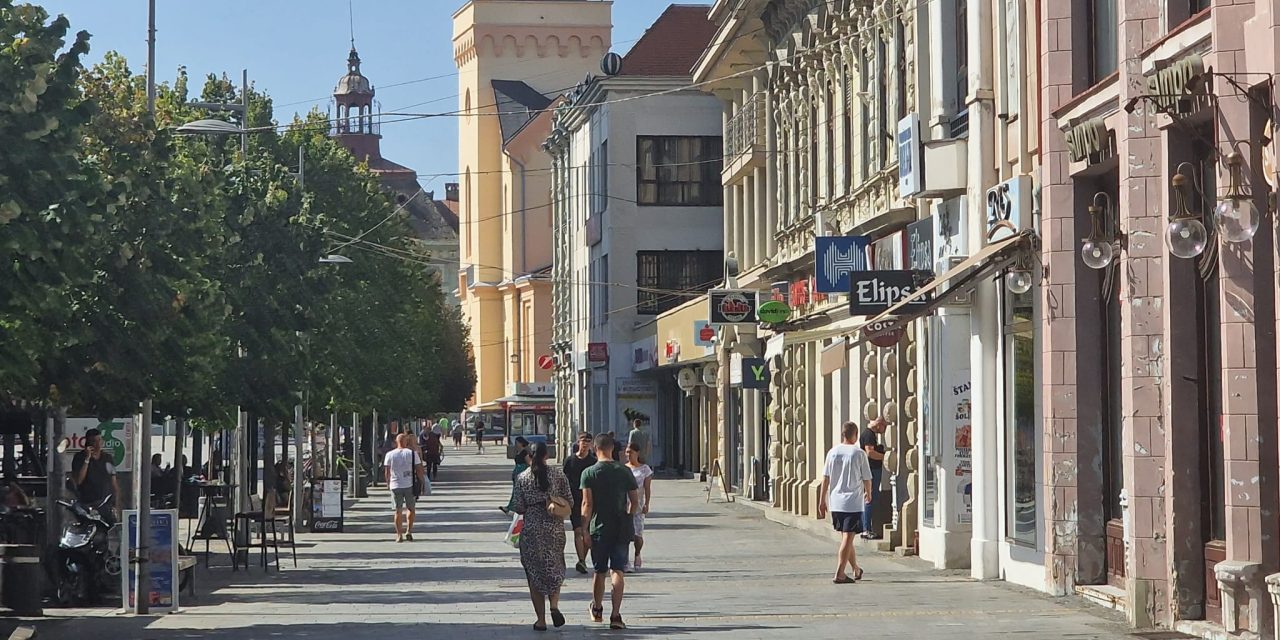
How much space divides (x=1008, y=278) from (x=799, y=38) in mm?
17120

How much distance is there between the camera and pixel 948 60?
84.4 feet

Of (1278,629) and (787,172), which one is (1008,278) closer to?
(1278,629)

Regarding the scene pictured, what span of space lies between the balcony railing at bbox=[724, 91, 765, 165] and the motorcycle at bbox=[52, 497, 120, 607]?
24244mm

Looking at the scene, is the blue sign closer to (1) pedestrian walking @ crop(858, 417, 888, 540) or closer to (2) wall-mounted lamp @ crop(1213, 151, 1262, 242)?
(1) pedestrian walking @ crop(858, 417, 888, 540)

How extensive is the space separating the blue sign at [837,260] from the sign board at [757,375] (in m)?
12.0

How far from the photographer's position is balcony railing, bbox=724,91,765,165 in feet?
143

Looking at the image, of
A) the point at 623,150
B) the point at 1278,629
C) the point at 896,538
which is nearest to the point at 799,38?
the point at 896,538

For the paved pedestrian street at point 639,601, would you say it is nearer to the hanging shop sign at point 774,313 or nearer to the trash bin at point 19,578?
the trash bin at point 19,578

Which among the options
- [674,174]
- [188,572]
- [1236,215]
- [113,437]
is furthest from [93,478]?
[674,174]

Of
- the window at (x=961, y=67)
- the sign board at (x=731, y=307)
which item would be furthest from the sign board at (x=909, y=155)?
the sign board at (x=731, y=307)

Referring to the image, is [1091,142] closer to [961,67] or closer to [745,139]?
[961,67]

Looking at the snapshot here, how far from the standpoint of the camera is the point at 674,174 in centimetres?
7062

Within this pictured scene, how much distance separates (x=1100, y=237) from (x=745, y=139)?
2777cm

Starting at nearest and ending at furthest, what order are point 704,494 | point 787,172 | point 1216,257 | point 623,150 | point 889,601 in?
point 1216,257, point 889,601, point 787,172, point 704,494, point 623,150
